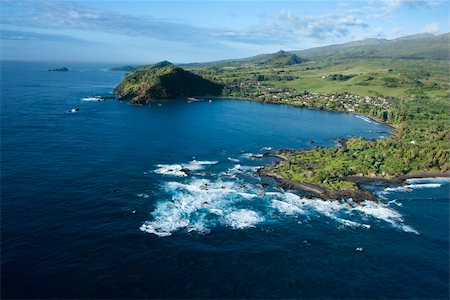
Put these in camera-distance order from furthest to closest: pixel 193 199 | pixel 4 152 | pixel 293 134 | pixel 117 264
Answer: pixel 293 134 < pixel 4 152 < pixel 193 199 < pixel 117 264

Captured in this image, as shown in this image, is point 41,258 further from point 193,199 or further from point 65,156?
point 65,156

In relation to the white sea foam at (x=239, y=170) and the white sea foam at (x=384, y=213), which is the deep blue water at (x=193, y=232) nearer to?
the white sea foam at (x=384, y=213)

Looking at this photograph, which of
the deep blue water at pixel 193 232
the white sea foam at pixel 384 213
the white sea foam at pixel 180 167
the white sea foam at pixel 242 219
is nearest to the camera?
the deep blue water at pixel 193 232

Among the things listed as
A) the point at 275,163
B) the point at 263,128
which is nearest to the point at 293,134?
the point at 263,128

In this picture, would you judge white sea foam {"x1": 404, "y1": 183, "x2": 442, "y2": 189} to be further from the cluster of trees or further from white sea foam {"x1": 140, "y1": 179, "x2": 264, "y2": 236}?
white sea foam {"x1": 140, "y1": 179, "x2": 264, "y2": 236}

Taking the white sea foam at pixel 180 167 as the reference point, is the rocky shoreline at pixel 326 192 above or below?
below

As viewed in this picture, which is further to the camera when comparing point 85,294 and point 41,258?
point 41,258

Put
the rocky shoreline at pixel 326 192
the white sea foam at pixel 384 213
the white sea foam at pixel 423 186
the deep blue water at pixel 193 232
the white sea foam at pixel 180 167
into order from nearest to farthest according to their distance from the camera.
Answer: the deep blue water at pixel 193 232, the white sea foam at pixel 384 213, the rocky shoreline at pixel 326 192, the white sea foam at pixel 180 167, the white sea foam at pixel 423 186

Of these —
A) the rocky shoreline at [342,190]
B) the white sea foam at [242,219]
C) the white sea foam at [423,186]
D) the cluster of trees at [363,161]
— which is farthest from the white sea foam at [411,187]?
the white sea foam at [242,219]
